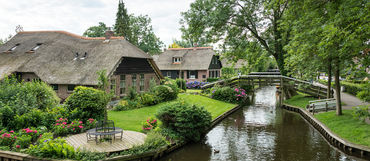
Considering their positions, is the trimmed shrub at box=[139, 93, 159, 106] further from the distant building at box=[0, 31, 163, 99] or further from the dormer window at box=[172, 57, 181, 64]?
the dormer window at box=[172, 57, 181, 64]

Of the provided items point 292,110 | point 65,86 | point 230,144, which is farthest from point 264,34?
point 65,86

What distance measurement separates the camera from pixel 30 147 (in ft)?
33.0

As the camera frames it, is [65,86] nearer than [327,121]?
No

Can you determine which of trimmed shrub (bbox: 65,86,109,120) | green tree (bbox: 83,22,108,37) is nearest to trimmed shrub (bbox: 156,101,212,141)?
trimmed shrub (bbox: 65,86,109,120)

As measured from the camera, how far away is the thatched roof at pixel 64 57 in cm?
2180

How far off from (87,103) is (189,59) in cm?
3315

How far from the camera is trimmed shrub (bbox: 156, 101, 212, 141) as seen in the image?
44.3 ft

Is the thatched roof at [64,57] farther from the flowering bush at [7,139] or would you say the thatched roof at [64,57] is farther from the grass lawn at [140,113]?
the flowering bush at [7,139]

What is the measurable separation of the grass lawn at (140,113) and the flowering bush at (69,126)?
196 cm

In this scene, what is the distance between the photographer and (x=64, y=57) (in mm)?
24141

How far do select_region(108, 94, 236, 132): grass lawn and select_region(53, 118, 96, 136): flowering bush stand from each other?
77.1 inches

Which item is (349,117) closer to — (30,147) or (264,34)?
(264,34)

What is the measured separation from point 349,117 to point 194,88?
967 inches

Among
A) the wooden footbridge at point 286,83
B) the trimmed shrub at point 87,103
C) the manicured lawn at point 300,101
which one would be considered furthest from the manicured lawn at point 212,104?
the trimmed shrub at point 87,103
